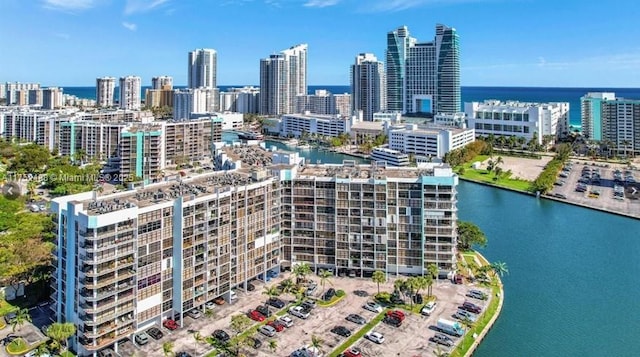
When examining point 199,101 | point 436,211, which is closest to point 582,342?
point 436,211

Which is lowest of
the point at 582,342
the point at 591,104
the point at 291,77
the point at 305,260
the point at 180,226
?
the point at 582,342

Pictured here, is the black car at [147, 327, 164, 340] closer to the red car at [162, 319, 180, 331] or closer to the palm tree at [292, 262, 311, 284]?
the red car at [162, 319, 180, 331]

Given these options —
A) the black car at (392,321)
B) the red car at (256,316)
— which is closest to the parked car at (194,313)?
the red car at (256,316)

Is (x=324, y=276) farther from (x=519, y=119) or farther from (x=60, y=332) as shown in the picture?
(x=519, y=119)

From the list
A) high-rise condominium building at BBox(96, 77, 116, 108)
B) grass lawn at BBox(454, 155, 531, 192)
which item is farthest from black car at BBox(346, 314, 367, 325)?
high-rise condominium building at BBox(96, 77, 116, 108)

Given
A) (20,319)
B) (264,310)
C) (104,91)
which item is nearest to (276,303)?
(264,310)

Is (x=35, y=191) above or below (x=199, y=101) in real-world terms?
below

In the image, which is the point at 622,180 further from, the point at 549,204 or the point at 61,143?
the point at 61,143
